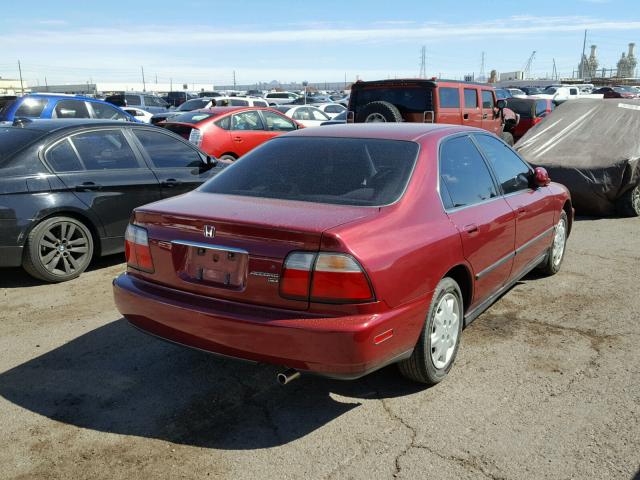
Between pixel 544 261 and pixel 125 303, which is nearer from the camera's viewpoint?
pixel 125 303

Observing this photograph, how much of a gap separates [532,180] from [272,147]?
236cm

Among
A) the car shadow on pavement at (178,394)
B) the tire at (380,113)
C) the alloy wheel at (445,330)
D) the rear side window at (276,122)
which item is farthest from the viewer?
the rear side window at (276,122)

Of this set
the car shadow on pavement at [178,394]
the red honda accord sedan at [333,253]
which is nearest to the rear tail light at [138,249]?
the red honda accord sedan at [333,253]

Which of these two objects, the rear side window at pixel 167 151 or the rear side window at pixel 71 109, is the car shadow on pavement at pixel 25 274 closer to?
the rear side window at pixel 167 151

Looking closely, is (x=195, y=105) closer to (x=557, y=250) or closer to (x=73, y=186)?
(x=73, y=186)

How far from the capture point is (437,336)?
352cm

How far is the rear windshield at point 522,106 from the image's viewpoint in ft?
58.4

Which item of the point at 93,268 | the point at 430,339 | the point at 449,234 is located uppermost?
the point at 449,234

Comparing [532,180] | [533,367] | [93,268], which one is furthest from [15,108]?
[533,367]

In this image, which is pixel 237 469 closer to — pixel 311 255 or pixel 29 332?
pixel 311 255

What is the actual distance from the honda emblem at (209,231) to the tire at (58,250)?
3.02 metres

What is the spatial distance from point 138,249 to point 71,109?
36.4ft

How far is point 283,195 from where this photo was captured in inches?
139

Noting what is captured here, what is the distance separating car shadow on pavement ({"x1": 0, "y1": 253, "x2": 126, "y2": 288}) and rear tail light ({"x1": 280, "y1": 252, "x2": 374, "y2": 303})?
12.4 feet
